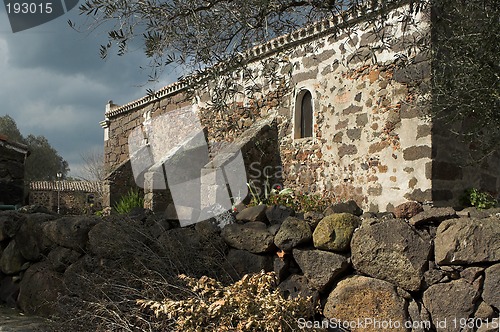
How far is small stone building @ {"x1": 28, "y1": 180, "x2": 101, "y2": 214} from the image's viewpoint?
82.1 feet

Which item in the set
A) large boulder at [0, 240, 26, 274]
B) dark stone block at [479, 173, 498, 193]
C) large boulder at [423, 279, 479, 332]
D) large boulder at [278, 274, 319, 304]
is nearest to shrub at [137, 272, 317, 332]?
large boulder at [278, 274, 319, 304]

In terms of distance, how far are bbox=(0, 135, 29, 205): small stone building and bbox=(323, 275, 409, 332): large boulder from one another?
20.8ft

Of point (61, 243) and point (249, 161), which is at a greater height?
point (249, 161)

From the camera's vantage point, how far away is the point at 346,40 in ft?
24.8

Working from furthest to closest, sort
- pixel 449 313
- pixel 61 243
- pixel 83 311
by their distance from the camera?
1. pixel 61 243
2. pixel 83 311
3. pixel 449 313

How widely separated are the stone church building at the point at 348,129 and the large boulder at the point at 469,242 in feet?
7.55

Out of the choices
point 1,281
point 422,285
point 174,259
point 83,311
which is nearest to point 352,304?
point 422,285

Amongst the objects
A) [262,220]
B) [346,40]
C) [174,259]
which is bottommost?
[174,259]

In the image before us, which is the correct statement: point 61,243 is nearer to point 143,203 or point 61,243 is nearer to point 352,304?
point 352,304

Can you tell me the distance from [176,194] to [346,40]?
14.6ft

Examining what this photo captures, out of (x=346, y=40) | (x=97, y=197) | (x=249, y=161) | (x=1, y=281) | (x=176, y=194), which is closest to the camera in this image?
(x=1, y=281)

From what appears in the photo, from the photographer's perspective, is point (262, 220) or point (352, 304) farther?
point (262, 220)

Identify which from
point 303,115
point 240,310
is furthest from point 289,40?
point 303,115

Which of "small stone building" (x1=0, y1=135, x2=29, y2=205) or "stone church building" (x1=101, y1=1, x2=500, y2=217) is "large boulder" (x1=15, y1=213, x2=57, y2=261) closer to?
"stone church building" (x1=101, y1=1, x2=500, y2=217)
